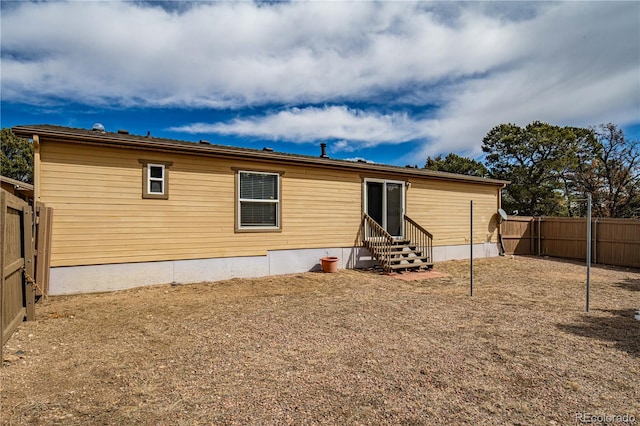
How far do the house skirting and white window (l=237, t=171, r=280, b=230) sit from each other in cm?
84

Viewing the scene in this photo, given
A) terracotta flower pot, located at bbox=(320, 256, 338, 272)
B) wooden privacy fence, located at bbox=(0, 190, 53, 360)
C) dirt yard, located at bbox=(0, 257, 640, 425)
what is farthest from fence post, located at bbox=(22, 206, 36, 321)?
terracotta flower pot, located at bbox=(320, 256, 338, 272)

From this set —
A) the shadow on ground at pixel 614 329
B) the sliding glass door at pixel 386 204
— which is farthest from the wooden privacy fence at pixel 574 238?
the shadow on ground at pixel 614 329

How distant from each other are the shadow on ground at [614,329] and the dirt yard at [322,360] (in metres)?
0.03

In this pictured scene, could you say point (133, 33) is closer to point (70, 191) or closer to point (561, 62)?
point (70, 191)

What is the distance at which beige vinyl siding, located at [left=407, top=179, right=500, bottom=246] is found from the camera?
10820 mm

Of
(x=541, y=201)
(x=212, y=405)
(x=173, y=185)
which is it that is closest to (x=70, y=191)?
(x=173, y=185)

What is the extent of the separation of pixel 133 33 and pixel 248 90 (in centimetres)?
467

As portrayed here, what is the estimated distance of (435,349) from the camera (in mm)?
3596

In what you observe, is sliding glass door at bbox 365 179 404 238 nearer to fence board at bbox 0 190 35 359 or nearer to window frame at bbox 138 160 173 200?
window frame at bbox 138 160 173 200

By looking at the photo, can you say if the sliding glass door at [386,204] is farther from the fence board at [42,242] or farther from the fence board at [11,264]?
the fence board at [11,264]

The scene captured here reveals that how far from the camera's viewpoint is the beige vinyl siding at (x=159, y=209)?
629cm

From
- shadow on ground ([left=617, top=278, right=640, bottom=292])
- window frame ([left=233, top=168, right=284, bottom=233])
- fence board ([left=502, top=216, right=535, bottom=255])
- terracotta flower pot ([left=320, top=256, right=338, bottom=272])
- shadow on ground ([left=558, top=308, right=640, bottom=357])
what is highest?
window frame ([left=233, top=168, right=284, bottom=233])

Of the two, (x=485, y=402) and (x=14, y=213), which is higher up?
(x=14, y=213)

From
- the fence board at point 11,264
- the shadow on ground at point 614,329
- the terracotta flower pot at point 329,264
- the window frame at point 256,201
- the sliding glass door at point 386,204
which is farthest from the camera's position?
the sliding glass door at point 386,204
